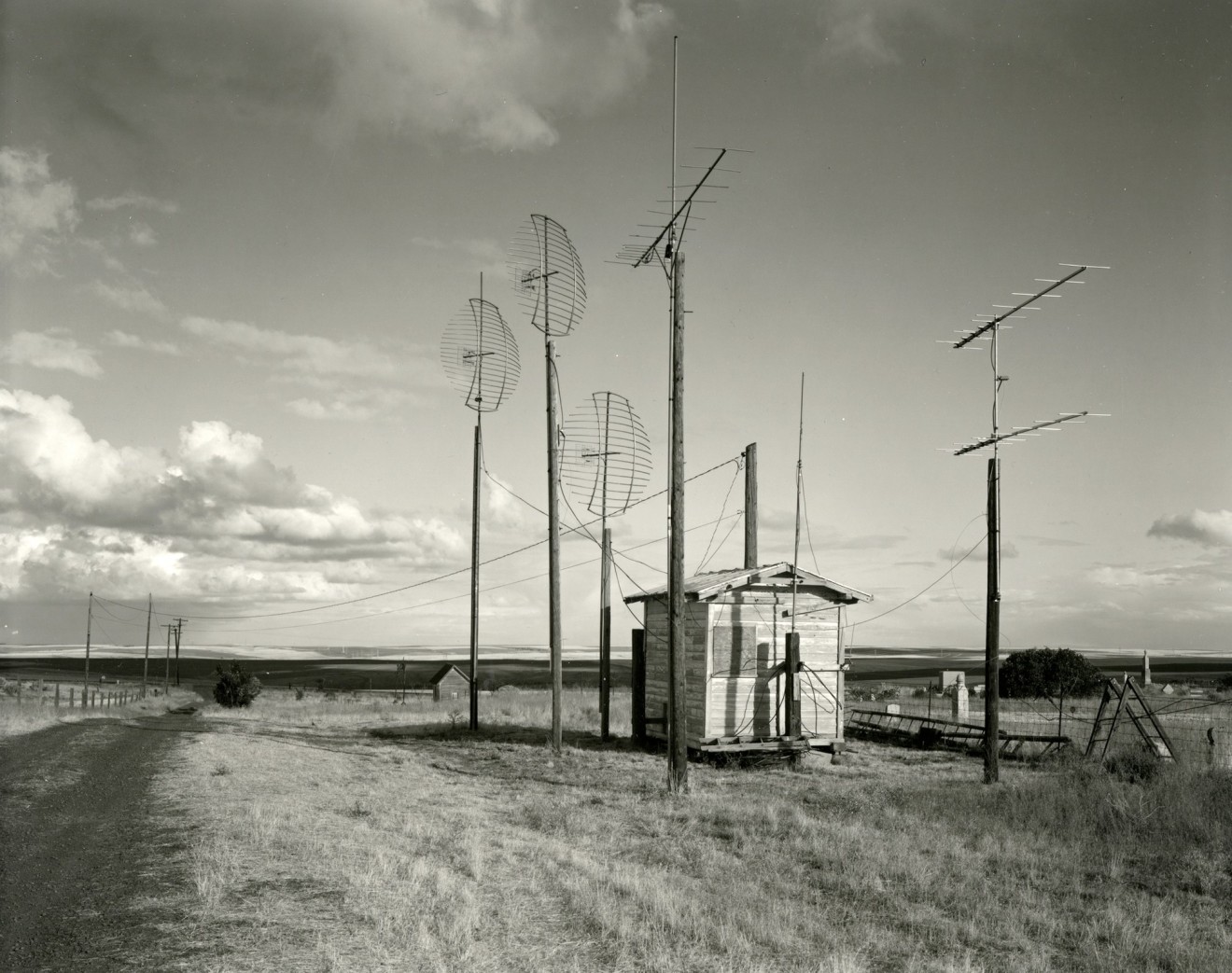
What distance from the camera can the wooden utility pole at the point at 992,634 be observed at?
1750 centimetres

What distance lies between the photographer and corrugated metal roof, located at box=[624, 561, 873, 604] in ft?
68.1

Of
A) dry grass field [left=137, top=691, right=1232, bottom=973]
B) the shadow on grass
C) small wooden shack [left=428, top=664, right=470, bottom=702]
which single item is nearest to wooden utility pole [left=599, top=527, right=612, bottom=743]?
the shadow on grass

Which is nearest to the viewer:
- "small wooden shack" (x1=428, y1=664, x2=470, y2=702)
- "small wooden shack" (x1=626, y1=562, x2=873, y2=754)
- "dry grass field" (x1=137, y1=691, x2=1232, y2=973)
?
"dry grass field" (x1=137, y1=691, x2=1232, y2=973)

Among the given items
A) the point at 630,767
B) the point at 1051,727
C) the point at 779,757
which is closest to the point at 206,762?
the point at 630,767

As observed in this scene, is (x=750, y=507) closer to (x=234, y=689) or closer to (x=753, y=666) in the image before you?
(x=753, y=666)

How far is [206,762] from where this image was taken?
59.4 feet

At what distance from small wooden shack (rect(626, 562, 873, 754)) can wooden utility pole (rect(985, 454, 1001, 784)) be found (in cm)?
427

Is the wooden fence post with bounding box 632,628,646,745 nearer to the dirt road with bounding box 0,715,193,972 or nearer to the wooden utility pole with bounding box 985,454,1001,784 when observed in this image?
the wooden utility pole with bounding box 985,454,1001,784

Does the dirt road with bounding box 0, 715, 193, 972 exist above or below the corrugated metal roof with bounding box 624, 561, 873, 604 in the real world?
below

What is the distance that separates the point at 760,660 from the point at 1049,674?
32844mm

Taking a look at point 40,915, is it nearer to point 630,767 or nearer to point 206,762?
point 206,762

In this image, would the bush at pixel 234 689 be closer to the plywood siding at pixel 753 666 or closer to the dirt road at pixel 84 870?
the dirt road at pixel 84 870

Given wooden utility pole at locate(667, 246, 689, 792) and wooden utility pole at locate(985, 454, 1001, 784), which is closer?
wooden utility pole at locate(667, 246, 689, 792)

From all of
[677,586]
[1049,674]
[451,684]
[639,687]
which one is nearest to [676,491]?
[677,586]
